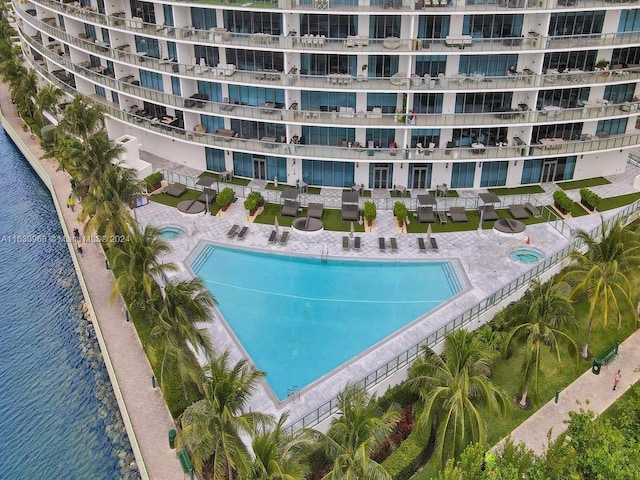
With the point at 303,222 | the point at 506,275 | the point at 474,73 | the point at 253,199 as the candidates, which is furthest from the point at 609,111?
the point at 253,199

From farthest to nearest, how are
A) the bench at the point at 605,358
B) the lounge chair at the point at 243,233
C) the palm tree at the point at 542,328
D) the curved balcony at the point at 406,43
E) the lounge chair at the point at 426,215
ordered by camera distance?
the lounge chair at the point at 426,215 → the lounge chair at the point at 243,233 → the curved balcony at the point at 406,43 → the bench at the point at 605,358 → the palm tree at the point at 542,328

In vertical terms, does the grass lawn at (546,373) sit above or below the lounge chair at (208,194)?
below

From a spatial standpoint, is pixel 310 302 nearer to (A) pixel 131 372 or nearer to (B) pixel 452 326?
(B) pixel 452 326

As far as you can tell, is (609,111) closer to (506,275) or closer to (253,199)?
(506,275)

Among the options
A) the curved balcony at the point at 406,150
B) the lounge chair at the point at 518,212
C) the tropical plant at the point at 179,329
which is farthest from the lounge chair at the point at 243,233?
the lounge chair at the point at 518,212

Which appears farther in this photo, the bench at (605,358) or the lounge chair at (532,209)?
the lounge chair at (532,209)

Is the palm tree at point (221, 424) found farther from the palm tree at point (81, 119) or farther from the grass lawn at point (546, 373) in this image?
the palm tree at point (81, 119)

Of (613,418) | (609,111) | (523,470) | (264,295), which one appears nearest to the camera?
(523,470)

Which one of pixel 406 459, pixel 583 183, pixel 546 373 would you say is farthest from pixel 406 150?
pixel 406 459
